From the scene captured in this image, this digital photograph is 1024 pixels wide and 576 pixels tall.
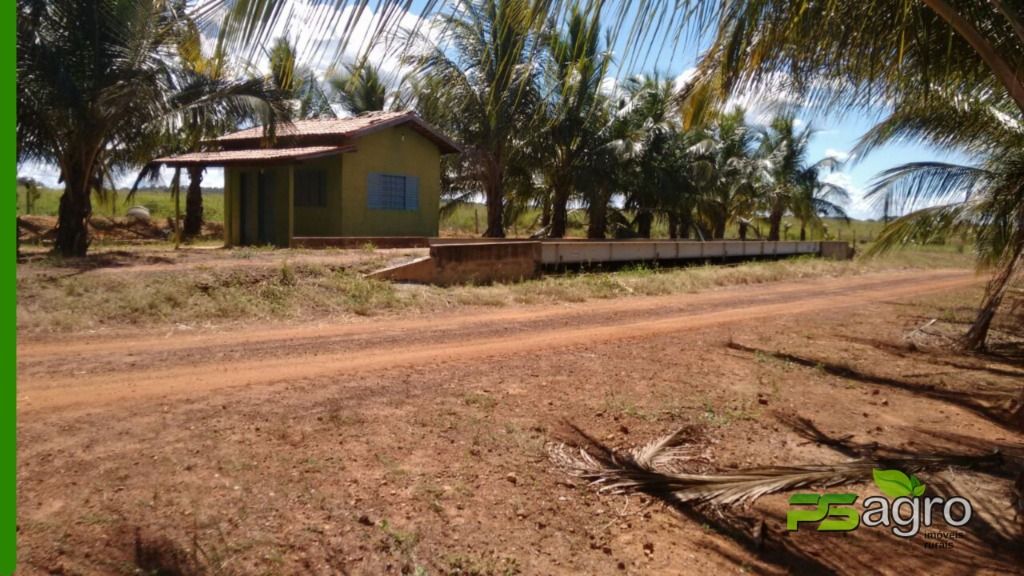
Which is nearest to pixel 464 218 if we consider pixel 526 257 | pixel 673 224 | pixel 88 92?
pixel 673 224

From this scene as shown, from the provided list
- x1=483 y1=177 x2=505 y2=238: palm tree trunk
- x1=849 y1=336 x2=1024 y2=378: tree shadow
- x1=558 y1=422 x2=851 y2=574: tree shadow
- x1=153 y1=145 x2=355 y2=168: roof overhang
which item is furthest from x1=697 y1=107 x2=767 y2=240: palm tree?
x1=558 y1=422 x2=851 y2=574: tree shadow

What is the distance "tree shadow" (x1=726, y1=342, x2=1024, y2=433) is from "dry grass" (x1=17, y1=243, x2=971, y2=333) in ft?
14.2

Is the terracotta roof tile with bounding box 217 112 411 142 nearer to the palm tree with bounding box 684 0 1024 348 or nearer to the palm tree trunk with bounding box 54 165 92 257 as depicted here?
the palm tree trunk with bounding box 54 165 92 257

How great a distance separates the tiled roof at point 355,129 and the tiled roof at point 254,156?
0.44 m

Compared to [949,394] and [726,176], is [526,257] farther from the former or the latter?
[726,176]

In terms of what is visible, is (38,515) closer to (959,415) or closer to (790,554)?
(790,554)

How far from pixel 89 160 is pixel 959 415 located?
50.3ft

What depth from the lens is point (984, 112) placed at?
30.6ft

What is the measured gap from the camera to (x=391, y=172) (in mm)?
20297

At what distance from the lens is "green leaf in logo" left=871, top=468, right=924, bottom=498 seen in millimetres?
4539

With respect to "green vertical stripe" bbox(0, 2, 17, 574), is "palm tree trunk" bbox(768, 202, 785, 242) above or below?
above

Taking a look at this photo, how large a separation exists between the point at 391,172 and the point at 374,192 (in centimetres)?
90

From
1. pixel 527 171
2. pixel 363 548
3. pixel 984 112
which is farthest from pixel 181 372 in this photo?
pixel 527 171

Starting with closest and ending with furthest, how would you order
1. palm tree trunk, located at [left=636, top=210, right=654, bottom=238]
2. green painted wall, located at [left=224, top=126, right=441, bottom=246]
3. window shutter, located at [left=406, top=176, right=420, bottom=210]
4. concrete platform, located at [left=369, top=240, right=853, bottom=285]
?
1. concrete platform, located at [left=369, top=240, right=853, bottom=285]
2. green painted wall, located at [left=224, top=126, right=441, bottom=246]
3. window shutter, located at [left=406, top=176, right=420, bottom=210]
4. palm tree trunk, located at [left=636, top=210, right=654, bottom=238]
